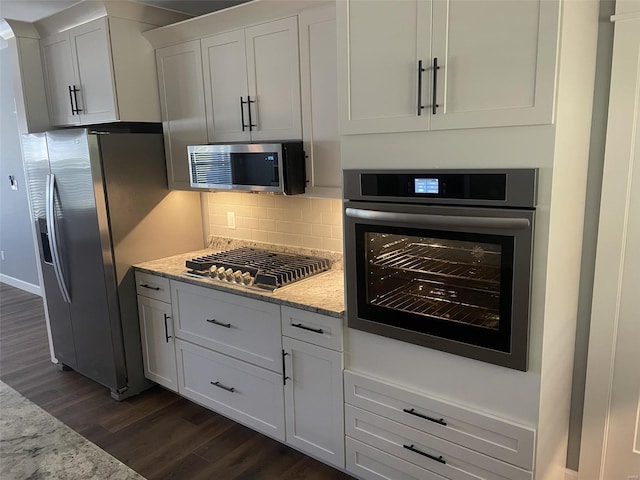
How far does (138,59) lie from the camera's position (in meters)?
3.05

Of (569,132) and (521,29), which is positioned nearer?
(521,29)

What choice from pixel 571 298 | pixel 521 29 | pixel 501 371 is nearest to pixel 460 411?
pixel 501 371

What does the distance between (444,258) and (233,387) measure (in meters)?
1.52

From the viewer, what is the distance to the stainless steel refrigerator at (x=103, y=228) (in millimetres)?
2969

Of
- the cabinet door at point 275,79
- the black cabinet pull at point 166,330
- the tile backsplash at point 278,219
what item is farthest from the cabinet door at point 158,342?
the cabinet door at point 275,79

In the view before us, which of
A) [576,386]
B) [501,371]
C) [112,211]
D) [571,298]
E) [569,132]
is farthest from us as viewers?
[112,211]

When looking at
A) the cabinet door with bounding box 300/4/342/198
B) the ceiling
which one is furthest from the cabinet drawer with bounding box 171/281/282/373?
the ceiling

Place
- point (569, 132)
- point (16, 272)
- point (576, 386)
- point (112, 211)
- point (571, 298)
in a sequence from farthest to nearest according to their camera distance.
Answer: point (16, 272) < point (112, 211) < point (576, 386) < point (571, 298) < point (569, 132)

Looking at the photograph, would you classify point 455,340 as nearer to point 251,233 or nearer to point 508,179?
point 508,179

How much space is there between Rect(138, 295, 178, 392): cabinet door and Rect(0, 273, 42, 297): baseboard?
310 centimetres

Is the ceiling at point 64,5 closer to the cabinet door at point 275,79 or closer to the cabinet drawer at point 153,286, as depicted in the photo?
the cabinet door at point 275,79

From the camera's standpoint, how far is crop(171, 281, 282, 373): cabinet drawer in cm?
249

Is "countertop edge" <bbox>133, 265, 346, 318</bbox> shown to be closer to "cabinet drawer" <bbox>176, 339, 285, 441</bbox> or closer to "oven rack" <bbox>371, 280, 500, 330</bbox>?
"oven rack" <bbox>371, 280, 500, 330</bbox>

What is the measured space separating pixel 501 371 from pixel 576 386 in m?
0.68
